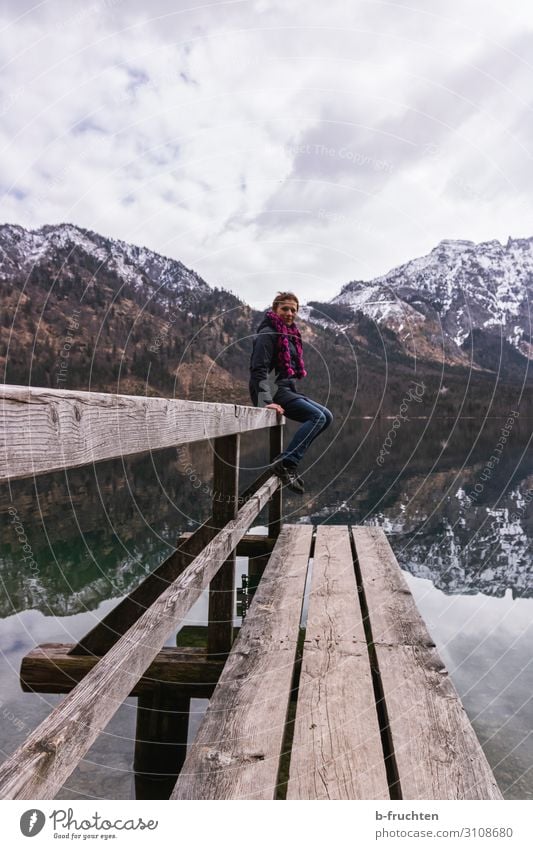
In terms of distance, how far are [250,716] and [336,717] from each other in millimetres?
305

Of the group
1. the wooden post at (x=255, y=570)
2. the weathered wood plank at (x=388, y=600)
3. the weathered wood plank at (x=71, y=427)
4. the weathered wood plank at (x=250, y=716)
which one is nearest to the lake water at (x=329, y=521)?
the wooden post at (x=255, y=570)

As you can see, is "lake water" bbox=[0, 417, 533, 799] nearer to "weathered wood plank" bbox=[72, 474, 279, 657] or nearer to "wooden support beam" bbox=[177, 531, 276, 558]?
"wooden support beam" bbox=[177, 531, 276, 558]

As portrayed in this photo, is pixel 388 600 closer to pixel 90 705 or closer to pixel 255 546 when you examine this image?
pixel 90 705

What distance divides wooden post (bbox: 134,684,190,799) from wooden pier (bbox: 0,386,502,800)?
0.04 feet

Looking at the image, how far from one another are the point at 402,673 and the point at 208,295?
213 ft

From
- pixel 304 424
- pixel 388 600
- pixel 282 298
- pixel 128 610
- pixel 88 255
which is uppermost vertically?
pixel 88 255

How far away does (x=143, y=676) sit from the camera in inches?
129

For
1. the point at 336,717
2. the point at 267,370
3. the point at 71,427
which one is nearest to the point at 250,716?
the point at 336,717

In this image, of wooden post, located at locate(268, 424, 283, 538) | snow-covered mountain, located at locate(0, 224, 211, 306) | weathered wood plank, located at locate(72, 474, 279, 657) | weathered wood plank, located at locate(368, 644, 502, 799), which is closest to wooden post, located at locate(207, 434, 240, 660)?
weathered wood plank, located at locate(72, 474, 279, 657)

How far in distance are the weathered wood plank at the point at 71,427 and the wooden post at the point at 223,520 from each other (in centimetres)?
158

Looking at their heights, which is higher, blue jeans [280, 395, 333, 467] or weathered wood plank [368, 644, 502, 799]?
blue jeans [280, 395, 333, 467]

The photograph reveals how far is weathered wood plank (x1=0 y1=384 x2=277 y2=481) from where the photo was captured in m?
1.00

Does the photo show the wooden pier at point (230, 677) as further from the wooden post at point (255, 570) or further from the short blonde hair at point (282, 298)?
the wooden post at point (255, 570)

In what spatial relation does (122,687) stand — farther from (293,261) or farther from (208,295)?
(208,295)
